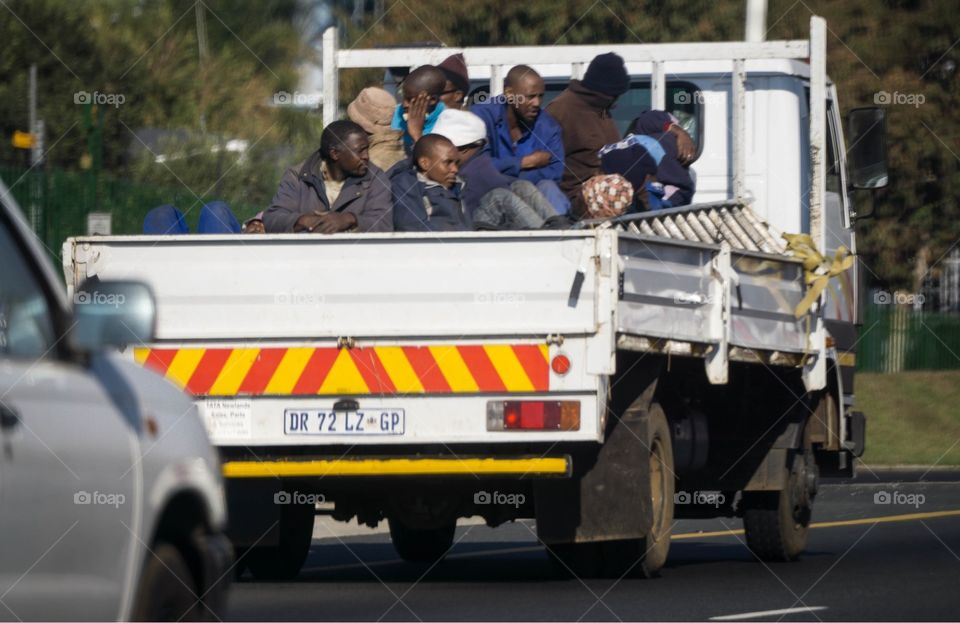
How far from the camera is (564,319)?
998cm

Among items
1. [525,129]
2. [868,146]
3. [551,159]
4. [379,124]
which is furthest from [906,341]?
[379,124]

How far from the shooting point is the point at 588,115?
13.0m

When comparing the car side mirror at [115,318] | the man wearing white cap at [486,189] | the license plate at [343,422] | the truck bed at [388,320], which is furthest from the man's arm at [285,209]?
the car side mirror at [115,318]

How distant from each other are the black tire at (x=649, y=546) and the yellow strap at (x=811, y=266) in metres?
1.39

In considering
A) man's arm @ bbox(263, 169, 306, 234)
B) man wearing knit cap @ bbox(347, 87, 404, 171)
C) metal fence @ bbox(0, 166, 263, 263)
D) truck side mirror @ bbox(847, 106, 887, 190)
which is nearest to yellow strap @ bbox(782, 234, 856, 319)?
truck side mirror @ bbox(847, 106, 887, 190)

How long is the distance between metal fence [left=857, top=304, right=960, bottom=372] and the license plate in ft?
98.3

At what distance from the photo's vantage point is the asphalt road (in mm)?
9969

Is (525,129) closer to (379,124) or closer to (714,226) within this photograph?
(379,124)

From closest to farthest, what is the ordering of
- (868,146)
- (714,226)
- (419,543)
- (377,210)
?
(377,210), (714,226), (419,543), (868,146)

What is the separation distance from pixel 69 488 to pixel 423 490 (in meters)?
6.02

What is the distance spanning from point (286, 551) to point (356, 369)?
7.12 ft

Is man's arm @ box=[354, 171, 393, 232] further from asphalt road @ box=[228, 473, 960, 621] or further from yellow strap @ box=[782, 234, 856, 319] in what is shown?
yellow strap @ box=[782, 234, 856, 319]

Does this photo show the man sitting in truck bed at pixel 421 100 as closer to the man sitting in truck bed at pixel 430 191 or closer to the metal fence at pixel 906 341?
the man sitting in truck bed at pixel 430 191

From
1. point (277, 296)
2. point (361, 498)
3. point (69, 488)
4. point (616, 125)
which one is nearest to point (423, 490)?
point (361, 498)
